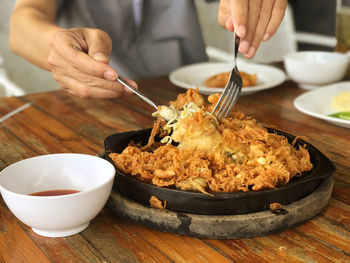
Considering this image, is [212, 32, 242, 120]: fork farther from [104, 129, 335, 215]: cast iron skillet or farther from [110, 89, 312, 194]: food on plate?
[104, 129, 335, 215]: cast iron skillet

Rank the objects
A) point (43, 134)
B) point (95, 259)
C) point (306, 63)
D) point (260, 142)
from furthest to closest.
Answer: point (306, 63)
point (43, 134)
point (260, 142)
point (95, 259)

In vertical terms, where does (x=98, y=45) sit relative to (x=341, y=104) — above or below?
above

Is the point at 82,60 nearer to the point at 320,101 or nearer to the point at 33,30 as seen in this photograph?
the point at 33,30

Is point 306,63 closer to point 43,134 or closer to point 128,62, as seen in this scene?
point 128,62

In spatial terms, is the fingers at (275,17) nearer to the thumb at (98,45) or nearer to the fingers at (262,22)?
the fingers at (262,22)

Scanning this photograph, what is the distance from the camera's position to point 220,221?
46.1 inches

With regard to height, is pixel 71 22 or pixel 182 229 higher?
pixel 71 22

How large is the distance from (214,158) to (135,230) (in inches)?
12.2

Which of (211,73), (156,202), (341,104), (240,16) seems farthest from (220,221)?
(211,73)

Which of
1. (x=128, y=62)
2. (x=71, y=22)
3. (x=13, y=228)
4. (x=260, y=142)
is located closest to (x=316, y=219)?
(x=260, y=142)

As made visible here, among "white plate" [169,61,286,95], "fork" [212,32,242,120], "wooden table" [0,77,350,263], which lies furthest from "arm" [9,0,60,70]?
"fork" [212,32,242,120]

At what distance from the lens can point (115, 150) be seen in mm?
1461

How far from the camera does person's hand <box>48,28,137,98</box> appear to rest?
5.43 ft

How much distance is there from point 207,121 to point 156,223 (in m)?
0.37
